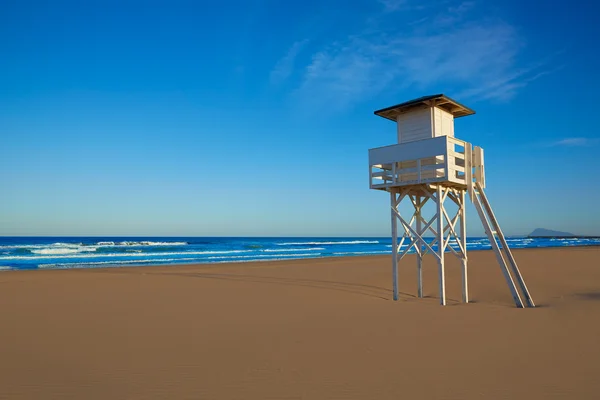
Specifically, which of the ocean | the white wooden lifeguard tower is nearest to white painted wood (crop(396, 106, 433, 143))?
the white wooden lifeguard tower

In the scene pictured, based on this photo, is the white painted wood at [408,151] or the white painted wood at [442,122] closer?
the white painted wood at [408,151]

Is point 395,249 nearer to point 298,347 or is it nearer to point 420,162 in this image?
point 420,162

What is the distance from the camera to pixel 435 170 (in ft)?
38.6

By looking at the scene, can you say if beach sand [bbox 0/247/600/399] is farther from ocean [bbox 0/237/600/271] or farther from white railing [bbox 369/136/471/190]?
ocean [bbox 0/237/600/271]

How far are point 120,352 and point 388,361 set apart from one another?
4380 millimetres

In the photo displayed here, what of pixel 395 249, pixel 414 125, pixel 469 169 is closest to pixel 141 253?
pixel 395 249

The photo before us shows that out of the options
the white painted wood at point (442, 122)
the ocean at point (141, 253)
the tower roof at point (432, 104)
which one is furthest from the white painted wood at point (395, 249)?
the ocean at point (141, 253)

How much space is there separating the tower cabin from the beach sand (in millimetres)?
3589

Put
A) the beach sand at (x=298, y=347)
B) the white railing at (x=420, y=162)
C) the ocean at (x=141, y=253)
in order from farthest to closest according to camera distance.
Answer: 1. the ocean at (x=141, y=253)
2. the white railing at (x=420, y=162)
3. the beach sand at (x=298, y=347)

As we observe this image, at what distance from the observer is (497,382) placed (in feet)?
17.7

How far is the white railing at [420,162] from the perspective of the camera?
443 inches

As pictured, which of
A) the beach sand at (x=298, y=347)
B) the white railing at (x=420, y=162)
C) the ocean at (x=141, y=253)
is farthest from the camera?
the ocean at (x=141, y=253)

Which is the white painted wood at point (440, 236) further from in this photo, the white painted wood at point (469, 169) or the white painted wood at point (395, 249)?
the white painted wood at point (395, 249)

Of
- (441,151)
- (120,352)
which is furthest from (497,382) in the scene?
(441,151)
